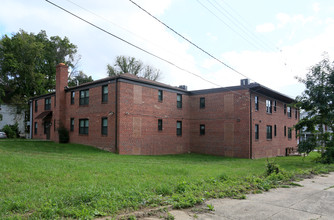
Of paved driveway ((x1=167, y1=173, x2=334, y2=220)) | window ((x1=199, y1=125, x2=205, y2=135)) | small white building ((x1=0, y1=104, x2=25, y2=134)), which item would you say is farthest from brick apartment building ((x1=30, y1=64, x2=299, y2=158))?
small white building ((x1=0, y1=104, x2=25, y2=134))

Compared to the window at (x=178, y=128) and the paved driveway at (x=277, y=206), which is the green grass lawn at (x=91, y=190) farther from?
the window at (x=178, y=128)

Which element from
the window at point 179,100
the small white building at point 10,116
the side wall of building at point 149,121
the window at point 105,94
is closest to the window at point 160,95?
the side wall of building at point 149,121

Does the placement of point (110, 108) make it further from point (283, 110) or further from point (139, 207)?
point (283, 110)

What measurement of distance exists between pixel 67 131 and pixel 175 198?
21.1 m

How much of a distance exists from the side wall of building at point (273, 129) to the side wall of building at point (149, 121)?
7.02m

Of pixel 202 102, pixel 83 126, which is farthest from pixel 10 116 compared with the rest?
pixel 202 102

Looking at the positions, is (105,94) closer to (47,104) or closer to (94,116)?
(94,116)

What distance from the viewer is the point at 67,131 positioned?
2542 cm

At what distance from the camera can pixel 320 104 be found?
1958 cm

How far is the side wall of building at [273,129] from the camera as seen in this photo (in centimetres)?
2523

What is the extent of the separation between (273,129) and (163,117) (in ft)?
42.3

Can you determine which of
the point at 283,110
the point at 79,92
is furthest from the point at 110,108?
the point at 283,110

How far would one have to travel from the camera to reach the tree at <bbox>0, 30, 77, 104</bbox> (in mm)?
37438

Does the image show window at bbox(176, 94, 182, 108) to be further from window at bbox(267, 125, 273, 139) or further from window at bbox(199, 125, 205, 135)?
window at bbox(267, 125, 273, 139)
